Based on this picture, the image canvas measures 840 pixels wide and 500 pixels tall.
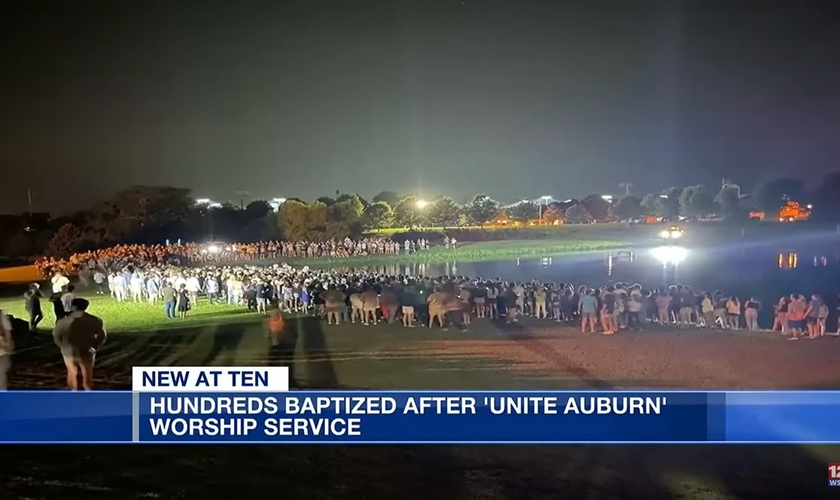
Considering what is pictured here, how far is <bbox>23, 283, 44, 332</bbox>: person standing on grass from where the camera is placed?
2.70 m

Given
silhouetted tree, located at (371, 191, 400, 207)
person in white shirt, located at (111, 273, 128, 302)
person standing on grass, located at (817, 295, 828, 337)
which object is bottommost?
person standing on grass, located at (817, 295, 828, 337)

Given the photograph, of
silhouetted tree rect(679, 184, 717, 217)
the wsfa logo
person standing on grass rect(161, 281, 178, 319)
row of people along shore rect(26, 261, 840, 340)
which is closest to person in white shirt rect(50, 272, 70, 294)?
row of people along shore rect(26, 261, 840, 340)

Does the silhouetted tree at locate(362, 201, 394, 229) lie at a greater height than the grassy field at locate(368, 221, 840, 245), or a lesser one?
greater

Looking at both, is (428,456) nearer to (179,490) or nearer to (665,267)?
(179,490)

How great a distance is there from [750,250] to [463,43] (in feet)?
4.08

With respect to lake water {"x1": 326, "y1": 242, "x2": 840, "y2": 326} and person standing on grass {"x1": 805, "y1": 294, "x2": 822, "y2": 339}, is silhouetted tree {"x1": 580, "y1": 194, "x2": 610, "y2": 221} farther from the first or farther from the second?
person standing on grass {"x1": 805, "y1": 294, "x2": 822, "y2": 339}

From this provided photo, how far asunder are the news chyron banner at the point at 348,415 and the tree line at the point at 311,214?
50cm

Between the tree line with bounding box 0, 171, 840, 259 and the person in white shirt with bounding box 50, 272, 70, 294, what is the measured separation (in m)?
0.08

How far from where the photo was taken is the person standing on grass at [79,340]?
267cm

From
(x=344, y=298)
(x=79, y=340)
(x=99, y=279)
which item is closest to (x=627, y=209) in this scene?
(x=344, y=298)

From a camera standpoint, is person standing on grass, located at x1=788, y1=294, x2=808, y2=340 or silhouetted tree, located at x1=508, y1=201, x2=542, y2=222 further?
silhouetted tree, located at x1=508, y1=201, x2=542, y2=222

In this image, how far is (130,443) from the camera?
265 cm

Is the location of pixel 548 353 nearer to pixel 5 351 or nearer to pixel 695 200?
pixel 695 200

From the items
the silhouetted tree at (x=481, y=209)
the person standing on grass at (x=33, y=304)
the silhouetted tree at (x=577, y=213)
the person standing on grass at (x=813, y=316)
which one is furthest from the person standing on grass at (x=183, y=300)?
the person standing on grass at (x=813, y=316)
